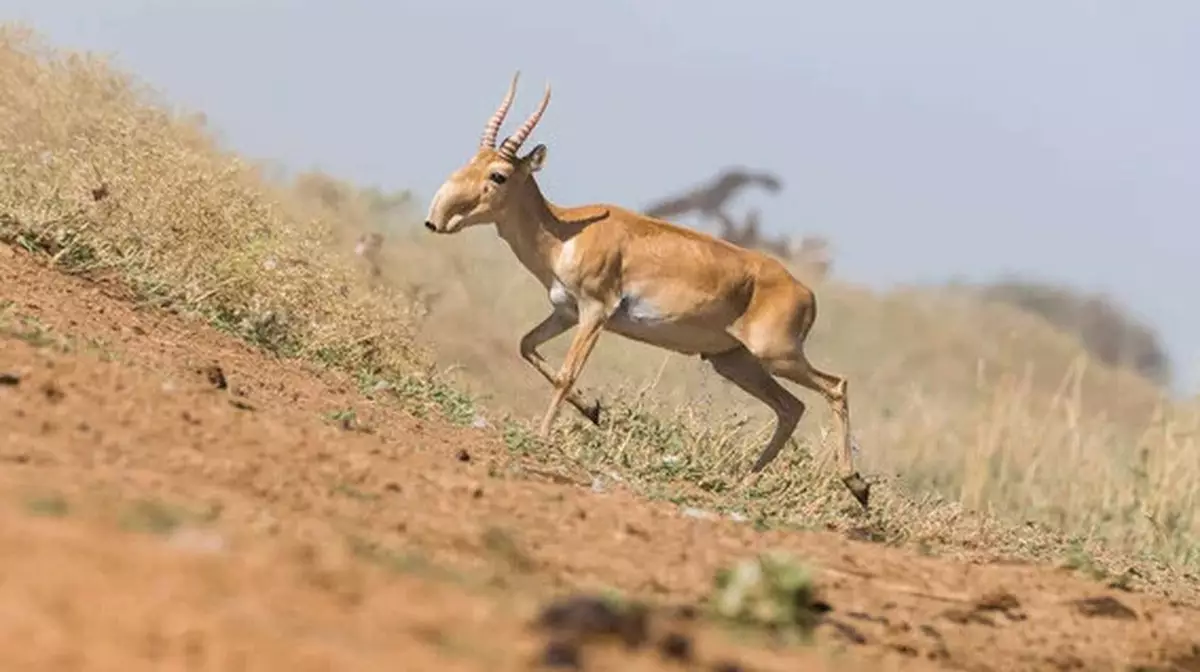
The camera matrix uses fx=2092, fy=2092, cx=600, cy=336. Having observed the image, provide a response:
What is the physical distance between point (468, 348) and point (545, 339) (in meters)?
7.23

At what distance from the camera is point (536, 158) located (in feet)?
44.2

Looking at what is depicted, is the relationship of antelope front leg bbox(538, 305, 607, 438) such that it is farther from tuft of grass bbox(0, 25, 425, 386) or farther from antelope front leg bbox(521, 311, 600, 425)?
tuft of grass bbox(0, 25, 425, 386)

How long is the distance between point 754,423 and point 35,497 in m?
11.6

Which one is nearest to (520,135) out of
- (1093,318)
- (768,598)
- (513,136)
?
(513,136)

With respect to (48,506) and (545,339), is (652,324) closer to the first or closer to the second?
(545,339)

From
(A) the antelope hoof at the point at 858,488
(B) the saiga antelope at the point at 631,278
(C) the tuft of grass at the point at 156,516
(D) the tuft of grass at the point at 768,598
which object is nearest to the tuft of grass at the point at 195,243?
(B) the saiga antelope at the point at 631,278

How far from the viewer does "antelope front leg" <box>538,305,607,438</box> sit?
1267 cm

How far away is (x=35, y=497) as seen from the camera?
5520 mm

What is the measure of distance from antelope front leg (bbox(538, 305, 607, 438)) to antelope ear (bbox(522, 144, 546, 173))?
1.10m

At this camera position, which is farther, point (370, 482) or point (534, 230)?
point (534, 230)

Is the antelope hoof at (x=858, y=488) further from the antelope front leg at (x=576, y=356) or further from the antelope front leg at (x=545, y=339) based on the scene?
the antelope front leg at (x=576, y=356)

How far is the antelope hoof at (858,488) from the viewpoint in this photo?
12969 millimetres

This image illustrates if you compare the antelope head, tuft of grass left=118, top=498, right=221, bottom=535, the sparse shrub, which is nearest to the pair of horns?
the antelope head

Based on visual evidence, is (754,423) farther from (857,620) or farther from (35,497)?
(35,497)
